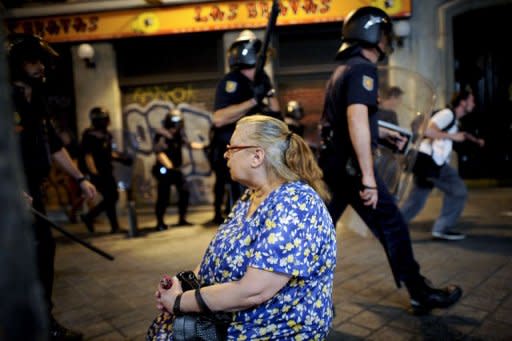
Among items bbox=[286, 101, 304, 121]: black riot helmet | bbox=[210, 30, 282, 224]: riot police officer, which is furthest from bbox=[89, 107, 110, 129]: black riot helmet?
bbox=[210, 30, 282, 224]: riot police officer

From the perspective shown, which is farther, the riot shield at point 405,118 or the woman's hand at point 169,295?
the riot shield at point 405,118

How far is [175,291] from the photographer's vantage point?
1.81 meters

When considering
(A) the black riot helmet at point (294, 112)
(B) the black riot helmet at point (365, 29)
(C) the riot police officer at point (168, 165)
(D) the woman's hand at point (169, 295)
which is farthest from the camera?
(A) the black riot helmet at point (294, 112)

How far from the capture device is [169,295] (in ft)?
5.92

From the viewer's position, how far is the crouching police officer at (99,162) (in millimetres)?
6918

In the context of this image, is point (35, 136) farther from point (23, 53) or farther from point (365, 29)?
point (365, 29)

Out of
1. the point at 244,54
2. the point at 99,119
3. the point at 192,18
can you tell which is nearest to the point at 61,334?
the point at 244,54

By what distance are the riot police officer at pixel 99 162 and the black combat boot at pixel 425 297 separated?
518cm

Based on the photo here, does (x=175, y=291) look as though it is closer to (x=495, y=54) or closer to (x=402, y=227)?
(x=402, y=227)

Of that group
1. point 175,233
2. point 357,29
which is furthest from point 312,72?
point 357,29

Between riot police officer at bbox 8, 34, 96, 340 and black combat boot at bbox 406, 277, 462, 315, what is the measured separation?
2332mm

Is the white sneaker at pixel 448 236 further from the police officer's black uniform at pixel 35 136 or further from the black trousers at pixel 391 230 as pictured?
the police officer's black uniform at pixel 35 136

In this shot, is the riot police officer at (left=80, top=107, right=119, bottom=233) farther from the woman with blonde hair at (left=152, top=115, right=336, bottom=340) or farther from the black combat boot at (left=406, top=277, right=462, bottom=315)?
the woman with blonde hair at (left=152, top=115, right=336, bottom=340)

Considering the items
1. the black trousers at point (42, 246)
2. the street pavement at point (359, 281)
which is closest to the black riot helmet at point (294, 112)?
the street pavement at point (359, 281)
